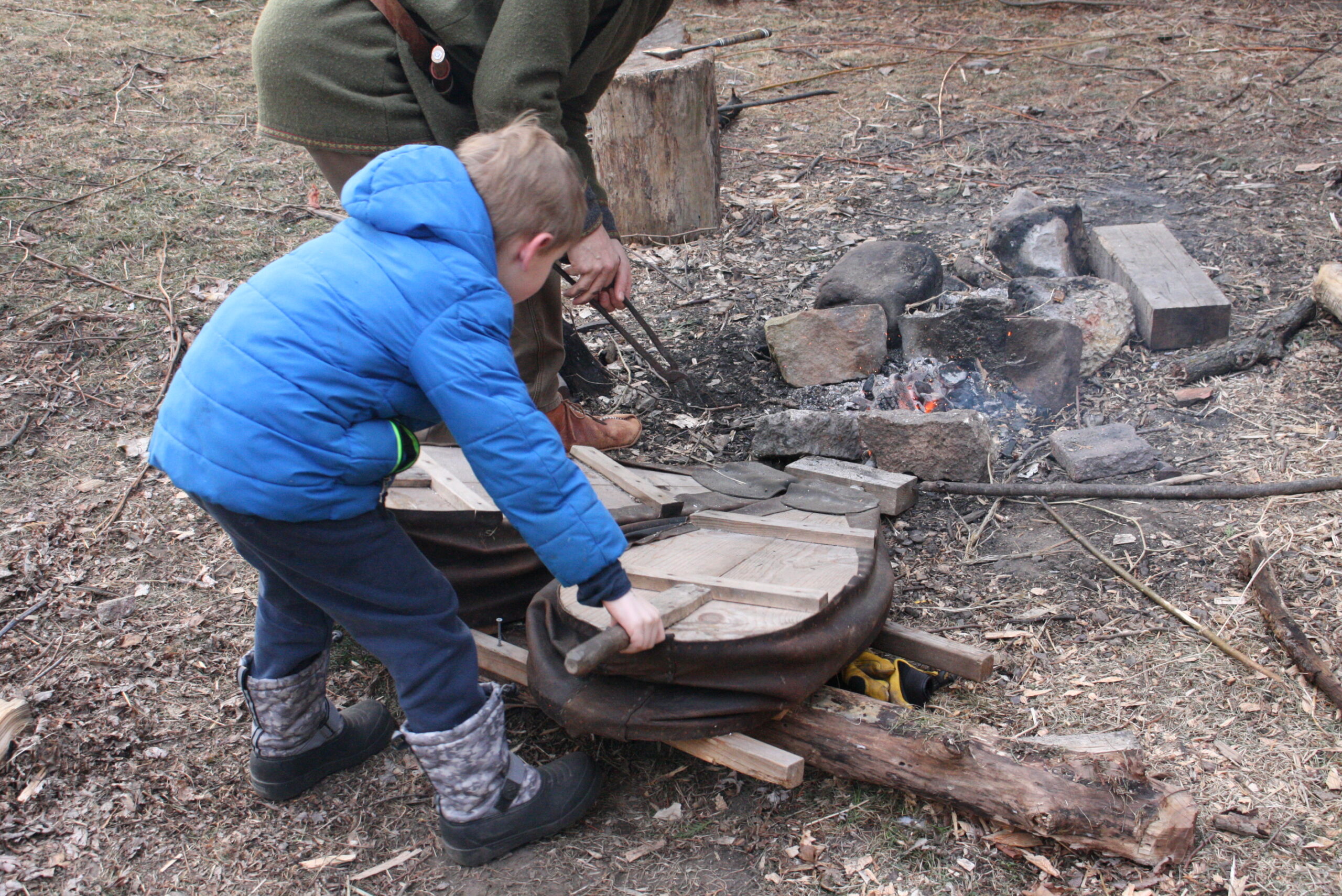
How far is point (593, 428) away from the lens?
3850 mm

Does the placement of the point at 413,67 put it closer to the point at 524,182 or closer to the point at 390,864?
the point at 524,182

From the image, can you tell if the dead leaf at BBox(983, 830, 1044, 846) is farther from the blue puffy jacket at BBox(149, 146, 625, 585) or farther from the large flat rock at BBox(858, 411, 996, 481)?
the large flat rock at BBox(858, 411, 996, 481)

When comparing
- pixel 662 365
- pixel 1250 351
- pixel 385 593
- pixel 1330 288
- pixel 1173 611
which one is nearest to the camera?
pixel 385 593

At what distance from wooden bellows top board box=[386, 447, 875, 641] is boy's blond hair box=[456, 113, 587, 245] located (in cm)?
92

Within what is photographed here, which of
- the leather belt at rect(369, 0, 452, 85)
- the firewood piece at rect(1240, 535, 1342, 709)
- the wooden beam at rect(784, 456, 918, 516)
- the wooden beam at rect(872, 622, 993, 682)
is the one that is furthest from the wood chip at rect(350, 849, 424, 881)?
the firewood piece at rect(1240, 535, 1342, 709)

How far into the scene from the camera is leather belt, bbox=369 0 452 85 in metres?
2.73

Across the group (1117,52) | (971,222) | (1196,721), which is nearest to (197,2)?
(971,222)

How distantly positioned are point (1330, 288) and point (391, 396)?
4200 mm

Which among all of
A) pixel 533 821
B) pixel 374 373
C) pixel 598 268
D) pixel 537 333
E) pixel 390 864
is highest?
pixel 374 373

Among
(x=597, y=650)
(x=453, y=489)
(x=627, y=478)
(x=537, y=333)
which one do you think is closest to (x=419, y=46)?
(x=537, y=333)

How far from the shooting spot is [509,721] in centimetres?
275

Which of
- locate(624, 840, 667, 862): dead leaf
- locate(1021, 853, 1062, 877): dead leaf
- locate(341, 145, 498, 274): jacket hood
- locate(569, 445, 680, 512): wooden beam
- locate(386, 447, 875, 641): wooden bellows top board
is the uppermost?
locate(341, 145, 498, 274): jacket hood

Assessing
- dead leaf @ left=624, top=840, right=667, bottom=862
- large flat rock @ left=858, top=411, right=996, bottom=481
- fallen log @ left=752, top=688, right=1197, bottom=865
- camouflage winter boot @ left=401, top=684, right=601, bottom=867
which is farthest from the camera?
large flat rock @ left=858, top=411, right=996, bottom=481

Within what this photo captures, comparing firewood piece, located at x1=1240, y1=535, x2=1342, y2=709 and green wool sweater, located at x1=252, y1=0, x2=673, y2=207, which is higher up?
green wool sweater, located at x1=252, y1=0, x2=673, y2=207
